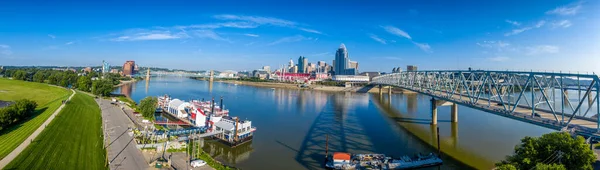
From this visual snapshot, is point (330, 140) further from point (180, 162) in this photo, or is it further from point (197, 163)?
point (180, 162)

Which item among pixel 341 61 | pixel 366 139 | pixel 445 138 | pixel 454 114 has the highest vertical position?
pixel 341 61

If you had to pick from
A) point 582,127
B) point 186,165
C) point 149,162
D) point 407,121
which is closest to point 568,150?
point 582,127

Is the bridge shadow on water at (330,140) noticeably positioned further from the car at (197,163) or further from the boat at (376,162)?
the car at (197,163)

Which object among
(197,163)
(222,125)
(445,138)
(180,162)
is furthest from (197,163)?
(445,138)

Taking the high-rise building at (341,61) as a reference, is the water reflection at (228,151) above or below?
below

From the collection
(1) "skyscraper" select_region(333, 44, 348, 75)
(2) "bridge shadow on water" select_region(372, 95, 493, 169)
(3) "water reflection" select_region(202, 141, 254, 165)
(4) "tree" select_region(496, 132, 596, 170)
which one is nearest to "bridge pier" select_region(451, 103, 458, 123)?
(2) "bridge shadow on water" select_region(372, 95, 493, 169)

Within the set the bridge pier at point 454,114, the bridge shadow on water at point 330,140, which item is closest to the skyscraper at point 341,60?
the bridge pier at point 454,114

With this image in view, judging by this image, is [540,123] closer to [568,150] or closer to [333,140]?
[568,150]
